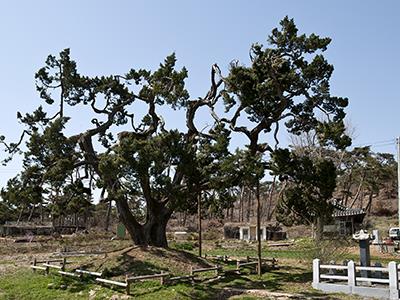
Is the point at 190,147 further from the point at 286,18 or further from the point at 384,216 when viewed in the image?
the point at 384,216

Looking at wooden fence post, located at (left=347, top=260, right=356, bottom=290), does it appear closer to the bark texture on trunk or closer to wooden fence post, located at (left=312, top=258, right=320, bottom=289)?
wooden fence post, located at (left=312, top=258, right=320, bottom=289)

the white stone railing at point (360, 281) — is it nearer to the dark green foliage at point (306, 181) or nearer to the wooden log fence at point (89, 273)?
the dark green foliage at point (306, 181)

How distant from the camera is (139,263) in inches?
865

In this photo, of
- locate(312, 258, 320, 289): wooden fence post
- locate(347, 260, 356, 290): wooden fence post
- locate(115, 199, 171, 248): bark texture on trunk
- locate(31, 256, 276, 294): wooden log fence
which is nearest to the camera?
locate(347, 260, 356, 290): wooden fence post

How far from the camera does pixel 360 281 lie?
16625 mm

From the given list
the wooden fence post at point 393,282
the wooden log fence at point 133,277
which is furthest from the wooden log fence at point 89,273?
the wooden fence post at point 393,282

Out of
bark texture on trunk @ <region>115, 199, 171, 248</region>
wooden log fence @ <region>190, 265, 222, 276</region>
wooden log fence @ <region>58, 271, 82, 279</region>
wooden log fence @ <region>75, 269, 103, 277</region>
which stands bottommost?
wooden log fence @ <region>58, 271, 82, 279</region>

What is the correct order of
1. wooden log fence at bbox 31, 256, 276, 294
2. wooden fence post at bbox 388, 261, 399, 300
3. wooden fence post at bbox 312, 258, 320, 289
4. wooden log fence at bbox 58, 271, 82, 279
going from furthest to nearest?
wooden log fence at bbox 58, 271, 82, 279, wooden log fence at bbox 31, 256, 276, 294, wooden fence post at bbox 312, 258, 320, 289, wooden fence post at bbox 388, 261, 399, 300

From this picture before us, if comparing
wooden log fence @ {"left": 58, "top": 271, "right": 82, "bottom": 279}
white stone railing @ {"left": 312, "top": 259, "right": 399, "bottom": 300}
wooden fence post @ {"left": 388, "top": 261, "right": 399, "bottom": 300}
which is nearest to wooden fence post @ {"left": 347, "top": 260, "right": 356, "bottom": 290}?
white stone railing @ {"left": 312, "top": 259, "right": 399, "bottom": 300}

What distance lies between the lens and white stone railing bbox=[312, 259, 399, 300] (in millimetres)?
15180

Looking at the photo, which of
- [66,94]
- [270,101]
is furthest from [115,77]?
[270,101]

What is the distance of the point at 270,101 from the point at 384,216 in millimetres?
48435

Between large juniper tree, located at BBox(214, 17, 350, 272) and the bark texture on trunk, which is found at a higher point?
large juniper tree, located at BBox(214, 17, 350, 272)

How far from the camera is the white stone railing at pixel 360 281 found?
49.8ft
